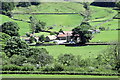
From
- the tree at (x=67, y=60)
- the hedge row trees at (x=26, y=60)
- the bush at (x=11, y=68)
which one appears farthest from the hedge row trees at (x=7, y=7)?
the bush at (x=11, y=68)

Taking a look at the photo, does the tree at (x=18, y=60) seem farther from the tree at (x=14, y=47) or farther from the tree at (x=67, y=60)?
the tree at (x=14, y=47)

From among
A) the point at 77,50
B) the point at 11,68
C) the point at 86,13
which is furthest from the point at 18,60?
the point at 86,13

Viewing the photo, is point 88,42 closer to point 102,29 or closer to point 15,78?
point 102,29

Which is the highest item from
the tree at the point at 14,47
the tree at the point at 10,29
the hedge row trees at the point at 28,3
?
the hedge row trees at the point at 28,3

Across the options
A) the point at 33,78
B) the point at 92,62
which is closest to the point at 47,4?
the point at 92,62

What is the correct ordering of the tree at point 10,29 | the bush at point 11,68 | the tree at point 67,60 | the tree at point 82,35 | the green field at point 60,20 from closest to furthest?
1. the bush at point 11,68
2. the tree at point 67,60
3. the tree at point 82,35
4. the tree at point 10,29
5. the green field at point 60,20

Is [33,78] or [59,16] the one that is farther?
[59,16]

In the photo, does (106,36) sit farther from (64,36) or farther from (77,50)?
(77,50)

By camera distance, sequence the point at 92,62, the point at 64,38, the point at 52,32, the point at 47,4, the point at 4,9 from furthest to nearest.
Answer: the point at 47,4 → the point at 4,9 → the point at 52,32 → the point at 64,38 → the point at 92,62

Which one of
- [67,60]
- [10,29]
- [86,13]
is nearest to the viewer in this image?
[67,60]

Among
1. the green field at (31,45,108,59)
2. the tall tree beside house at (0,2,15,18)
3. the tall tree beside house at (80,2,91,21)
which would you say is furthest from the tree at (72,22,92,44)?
the tall tree beside house at (0,2,15,18)

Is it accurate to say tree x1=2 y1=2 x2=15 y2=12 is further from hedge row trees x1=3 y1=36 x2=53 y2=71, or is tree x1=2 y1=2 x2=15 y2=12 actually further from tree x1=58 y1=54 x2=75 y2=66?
tree x1=58 y1=54 x2=75 y2=66
